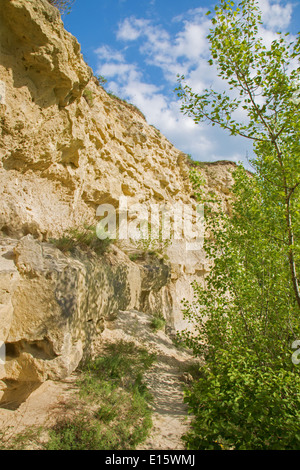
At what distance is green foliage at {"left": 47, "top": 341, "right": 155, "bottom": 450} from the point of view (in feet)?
11.1

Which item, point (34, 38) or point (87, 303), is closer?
point (87, 303)

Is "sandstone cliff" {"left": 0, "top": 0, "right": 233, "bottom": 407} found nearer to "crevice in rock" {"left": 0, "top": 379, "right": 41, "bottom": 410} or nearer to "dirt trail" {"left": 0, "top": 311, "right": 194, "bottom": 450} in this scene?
"crevice in rock" {"left": 0, "top": 379, "right": 41, "bottom": 410}

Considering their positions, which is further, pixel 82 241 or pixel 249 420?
pixel 82 241

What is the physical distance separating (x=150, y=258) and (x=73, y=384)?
488 centimetres

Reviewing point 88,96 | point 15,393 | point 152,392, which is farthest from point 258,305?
point 88,96

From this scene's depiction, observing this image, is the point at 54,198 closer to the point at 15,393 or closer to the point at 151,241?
the point at 151,241

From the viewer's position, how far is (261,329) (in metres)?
4.20

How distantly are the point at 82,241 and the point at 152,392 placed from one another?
11.4 feet

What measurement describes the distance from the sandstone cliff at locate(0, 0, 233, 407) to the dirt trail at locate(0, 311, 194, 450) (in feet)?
0.98

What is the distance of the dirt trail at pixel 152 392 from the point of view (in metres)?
3.53

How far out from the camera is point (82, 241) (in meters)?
5.52

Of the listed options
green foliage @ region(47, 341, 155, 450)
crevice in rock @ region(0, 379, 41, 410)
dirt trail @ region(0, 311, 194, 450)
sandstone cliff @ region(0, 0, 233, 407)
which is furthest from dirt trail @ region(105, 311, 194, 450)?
crevice in rock @ region(0, 379, 41, 410)
